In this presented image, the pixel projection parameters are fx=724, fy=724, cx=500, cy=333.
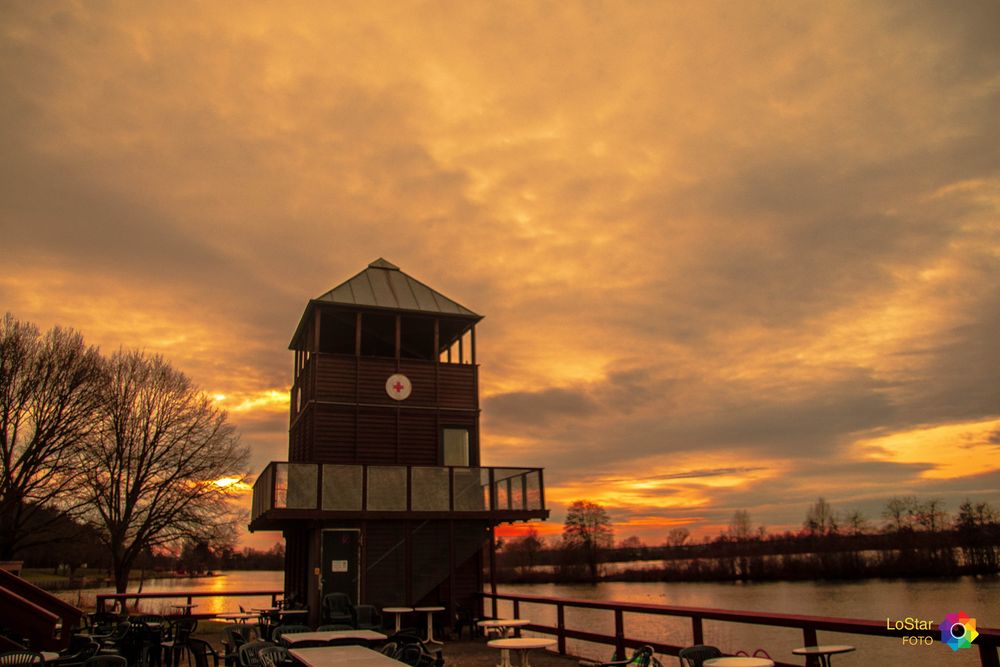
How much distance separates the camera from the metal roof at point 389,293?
20141 mm

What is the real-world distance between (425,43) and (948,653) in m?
26.6

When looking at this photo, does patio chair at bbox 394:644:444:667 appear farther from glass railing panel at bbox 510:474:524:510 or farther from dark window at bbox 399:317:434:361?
dark window at bbox 399:317:434:361

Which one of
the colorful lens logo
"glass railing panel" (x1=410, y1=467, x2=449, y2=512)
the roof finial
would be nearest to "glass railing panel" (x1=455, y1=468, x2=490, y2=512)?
"glass railing panel" (x1=410, y1=467, x2=449, y2=512)

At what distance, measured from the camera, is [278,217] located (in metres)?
19.5

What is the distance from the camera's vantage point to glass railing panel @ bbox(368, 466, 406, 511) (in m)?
17.5

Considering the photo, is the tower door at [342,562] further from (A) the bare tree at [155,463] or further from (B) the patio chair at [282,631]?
(A) the bare tree at [155,463]

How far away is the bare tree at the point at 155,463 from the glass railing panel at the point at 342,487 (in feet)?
61.8

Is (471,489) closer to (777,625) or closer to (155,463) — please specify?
(777,625)

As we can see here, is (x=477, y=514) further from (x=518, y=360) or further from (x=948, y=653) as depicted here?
(x=948, y=653)

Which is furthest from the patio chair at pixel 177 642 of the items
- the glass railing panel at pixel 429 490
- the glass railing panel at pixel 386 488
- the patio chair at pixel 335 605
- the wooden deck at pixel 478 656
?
the glass railing panel at pixel 429 490

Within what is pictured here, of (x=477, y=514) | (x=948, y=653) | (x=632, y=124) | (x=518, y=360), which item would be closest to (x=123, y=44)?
(x=632, y=124)

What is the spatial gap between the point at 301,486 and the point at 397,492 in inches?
91.4

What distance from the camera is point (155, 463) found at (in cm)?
3241

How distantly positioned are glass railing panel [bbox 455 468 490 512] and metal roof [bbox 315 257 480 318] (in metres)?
4.74
